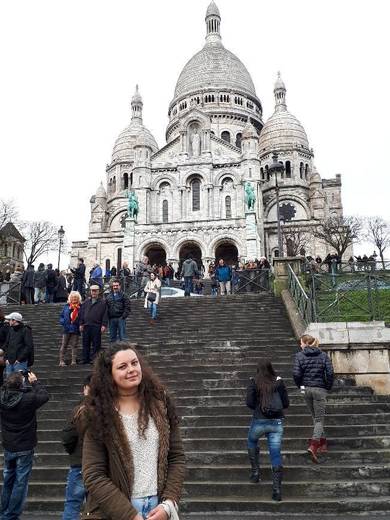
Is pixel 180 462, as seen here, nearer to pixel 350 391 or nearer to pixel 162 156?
pixel 350 391

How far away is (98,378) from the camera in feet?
9.22

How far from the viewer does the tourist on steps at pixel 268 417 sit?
5.74 m

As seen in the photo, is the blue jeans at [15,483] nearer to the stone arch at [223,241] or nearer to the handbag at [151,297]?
the handbag at [151,297]

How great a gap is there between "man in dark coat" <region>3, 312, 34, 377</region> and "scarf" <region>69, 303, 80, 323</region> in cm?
220

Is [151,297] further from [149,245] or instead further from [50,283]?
[149,245]

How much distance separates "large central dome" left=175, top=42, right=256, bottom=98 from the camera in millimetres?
63094

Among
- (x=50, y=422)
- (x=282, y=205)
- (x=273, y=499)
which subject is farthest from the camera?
(x=282, y=205)

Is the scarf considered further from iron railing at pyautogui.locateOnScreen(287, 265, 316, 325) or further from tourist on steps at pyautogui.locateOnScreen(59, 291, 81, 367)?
iron railing at pyautogui.locateOnScreen(287, 265, 316, 325)

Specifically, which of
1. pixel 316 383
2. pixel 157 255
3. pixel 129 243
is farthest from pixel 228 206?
pixel 316 383

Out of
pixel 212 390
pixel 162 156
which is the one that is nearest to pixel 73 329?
pixel 212 390

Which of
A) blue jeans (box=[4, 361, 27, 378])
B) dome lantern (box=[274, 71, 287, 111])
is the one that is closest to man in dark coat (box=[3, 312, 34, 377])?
blue jeans (box=[4, 361, 27, 378])

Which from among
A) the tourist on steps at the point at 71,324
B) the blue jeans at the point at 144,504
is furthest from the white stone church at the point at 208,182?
the blue jeans at the point at 144,504

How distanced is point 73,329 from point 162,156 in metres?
40.9

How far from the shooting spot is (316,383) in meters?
6.49
